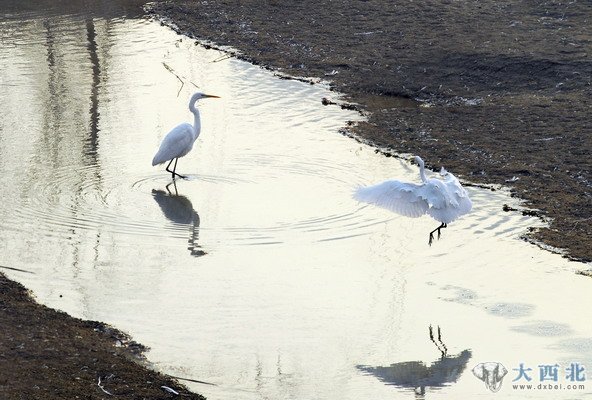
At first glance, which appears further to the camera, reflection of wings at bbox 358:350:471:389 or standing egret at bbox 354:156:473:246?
standing egret at bbox 354:156:473:246

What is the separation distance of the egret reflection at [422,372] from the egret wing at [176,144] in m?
5.22

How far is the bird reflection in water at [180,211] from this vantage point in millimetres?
10250

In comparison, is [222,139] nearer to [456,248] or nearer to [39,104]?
[39,104]

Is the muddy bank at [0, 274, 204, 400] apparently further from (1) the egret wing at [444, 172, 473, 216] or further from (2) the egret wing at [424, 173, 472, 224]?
(1) the egret wing at [444, 172, 473, 216]

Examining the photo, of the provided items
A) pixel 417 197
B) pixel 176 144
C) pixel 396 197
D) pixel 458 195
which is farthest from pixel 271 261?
pixel 176 144

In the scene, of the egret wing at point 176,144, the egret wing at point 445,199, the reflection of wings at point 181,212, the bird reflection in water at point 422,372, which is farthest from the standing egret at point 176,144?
the bird reflection in water at point 422,372

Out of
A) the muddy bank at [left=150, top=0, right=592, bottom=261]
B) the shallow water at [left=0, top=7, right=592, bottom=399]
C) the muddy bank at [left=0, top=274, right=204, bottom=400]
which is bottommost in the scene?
the muddy bank at [left=0, top=274, right=204, bottom=400]

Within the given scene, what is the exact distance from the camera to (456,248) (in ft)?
33.3

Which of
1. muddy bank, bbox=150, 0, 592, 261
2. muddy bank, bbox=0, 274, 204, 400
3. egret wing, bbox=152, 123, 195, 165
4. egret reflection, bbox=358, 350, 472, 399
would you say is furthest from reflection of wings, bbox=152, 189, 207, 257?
muddy bank, bbox=150, 0, 592, 261

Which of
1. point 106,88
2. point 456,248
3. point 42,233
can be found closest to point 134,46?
point 106,88

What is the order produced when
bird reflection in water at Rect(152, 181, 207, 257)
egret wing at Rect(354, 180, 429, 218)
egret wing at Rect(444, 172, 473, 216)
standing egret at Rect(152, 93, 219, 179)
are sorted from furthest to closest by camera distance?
standing egret at Rect(152, 93, 219, 179)
bird reflection in water at Rect(152, 181, 207, 257)
egret wing at Rect(444, 172, 473, 216)
egret wing at Rect(354, 180, 429, 218)

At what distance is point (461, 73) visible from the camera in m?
16.3

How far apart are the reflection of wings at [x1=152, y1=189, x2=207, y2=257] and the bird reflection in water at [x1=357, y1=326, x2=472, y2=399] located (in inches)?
111

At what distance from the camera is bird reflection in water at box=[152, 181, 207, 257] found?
1025 centimetres
